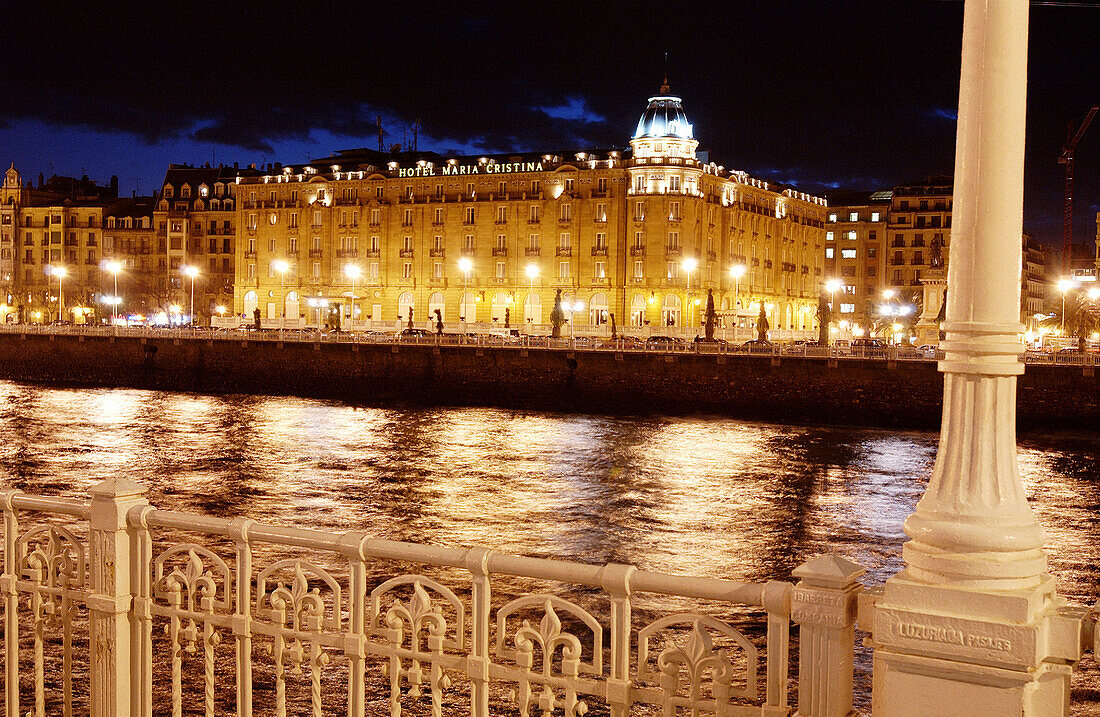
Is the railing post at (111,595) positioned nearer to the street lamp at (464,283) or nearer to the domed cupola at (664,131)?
the domed cupola at (664,131)

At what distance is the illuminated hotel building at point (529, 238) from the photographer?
8719 cm

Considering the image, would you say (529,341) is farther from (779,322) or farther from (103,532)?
(103,532)

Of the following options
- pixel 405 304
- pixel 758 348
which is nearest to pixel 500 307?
pixel 405 304

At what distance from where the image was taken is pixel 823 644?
4195 mm

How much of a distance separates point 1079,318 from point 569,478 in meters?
68.7

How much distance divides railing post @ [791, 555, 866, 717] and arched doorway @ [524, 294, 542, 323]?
86.2 m

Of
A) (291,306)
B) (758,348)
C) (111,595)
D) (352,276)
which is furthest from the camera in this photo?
(291,306)

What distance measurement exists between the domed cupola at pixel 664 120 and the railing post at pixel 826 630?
85.9m

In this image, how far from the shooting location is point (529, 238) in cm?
9150

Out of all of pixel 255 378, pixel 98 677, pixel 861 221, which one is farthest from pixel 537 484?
pixel 861 221

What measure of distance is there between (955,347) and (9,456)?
111 feet

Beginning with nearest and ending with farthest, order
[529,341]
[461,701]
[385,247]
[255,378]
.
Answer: [461,701], [529,341], [255,378], [385,247]

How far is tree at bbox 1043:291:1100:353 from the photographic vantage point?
7685 centimetres

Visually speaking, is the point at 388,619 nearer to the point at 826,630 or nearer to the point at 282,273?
the point at 826,630
